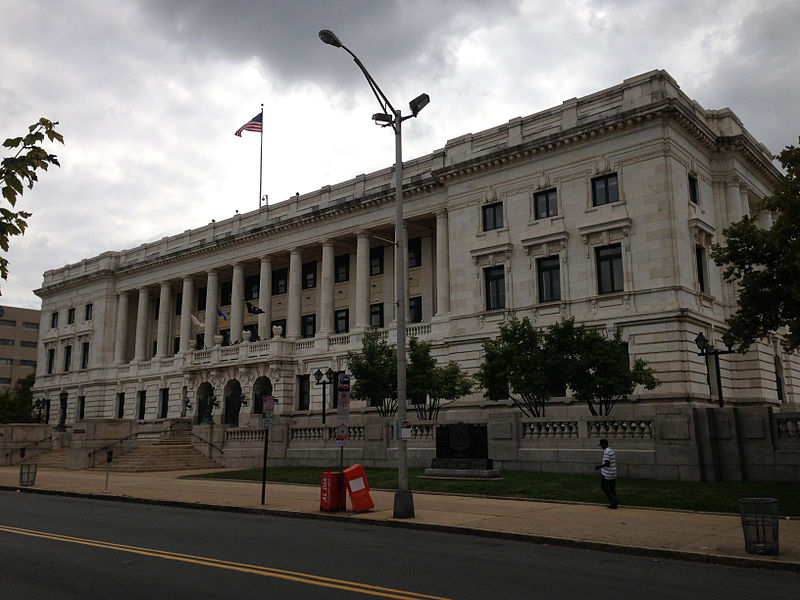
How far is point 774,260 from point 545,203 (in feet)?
69.3

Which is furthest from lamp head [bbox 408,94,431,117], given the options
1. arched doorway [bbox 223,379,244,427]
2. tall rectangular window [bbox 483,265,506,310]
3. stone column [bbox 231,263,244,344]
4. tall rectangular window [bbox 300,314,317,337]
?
stone column [bbox 231,263,244,344]

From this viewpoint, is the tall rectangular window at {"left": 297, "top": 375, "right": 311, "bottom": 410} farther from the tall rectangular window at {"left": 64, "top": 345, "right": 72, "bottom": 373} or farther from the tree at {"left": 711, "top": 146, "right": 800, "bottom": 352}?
the tree at {"left": 711, "top": 146, "right": 800, "bottom": 352}

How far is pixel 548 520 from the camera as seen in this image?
16.5 m

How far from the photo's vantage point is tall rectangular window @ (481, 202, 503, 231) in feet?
140

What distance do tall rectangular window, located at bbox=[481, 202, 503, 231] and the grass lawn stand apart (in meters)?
→ 19.6

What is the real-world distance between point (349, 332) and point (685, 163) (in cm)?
2442

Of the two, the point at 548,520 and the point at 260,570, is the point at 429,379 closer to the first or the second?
the point at 548,520

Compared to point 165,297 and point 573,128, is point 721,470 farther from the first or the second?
point 165,297

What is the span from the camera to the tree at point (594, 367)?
2825 centimetres

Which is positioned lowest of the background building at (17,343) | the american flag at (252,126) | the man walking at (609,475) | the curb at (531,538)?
the curb at (531,538)

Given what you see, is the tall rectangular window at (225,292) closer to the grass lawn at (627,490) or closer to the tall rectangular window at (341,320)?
the tall rectangular window at (341,320)

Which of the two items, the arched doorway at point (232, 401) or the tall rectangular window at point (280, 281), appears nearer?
the arched doorway at point (232, 401)

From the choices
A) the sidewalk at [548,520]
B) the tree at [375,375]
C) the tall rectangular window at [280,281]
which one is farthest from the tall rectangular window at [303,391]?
the sidewalk at [548,520]

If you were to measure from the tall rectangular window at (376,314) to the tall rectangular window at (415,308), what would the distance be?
2849mm
